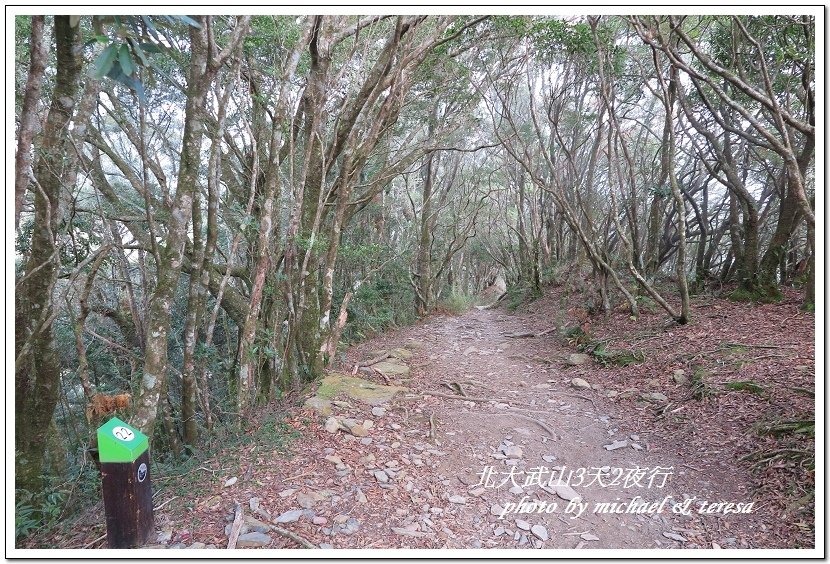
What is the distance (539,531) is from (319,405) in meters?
2.58

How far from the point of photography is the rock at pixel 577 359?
682 cm

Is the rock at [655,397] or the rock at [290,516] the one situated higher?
the rock at [655,397]

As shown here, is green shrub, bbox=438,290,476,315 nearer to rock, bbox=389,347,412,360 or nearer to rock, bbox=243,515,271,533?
rock, bbox=389,347,412,360

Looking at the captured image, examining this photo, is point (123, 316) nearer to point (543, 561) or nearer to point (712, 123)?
point (543, 561)

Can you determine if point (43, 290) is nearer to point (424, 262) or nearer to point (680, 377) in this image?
point (680, 377)

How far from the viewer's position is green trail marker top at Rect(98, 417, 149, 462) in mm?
2404

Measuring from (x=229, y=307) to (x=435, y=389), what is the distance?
329 cm

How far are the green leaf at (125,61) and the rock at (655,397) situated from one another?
18.8ft

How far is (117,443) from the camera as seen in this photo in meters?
2.43

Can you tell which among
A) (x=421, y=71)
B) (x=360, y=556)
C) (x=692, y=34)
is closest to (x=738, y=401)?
(x=360, y=556)

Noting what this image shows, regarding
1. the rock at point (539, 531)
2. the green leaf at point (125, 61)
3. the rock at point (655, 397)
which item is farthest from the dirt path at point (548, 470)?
the green leaf at point (125, 61)

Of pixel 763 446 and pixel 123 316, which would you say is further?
pixel 123 316

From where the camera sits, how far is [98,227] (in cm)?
569

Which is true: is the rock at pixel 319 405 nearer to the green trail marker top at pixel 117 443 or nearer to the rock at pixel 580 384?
the green trail marker top at pixel 117 443
